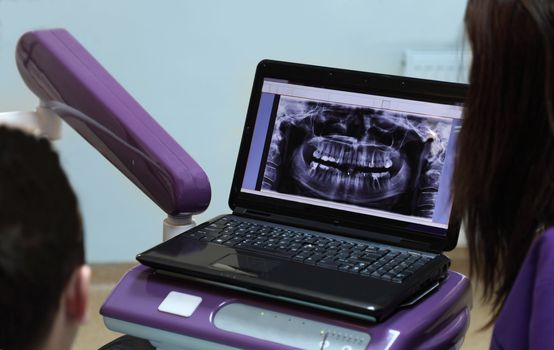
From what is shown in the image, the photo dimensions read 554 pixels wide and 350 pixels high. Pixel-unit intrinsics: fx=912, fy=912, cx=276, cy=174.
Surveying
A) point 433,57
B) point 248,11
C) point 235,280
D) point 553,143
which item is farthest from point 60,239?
point 433,57

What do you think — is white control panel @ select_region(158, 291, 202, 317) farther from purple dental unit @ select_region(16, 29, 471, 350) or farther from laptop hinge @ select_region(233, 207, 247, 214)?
laptop hinge @ select_region(233, 207, 247, 214)

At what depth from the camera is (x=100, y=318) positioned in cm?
232

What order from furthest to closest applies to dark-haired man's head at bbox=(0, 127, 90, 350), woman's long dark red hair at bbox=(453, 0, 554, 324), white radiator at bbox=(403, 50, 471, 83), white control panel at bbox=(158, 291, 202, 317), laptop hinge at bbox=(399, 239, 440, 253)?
white radiator at bbox=(403, 50, 471, 83), laptop hinge at bbox=(399, 239, 440, 253), white control panel at bbox=(158, 291, 202, 317), woman's long dark red hair at bbox=(453, 0, 554, 324), dark-haired man's head at bbox=(0, 127, 90, 350)

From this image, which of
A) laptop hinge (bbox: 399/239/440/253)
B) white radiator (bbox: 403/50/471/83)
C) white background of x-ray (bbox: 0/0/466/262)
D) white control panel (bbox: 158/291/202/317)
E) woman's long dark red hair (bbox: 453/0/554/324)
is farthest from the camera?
white radiator (bbox: 403/50/471/83)

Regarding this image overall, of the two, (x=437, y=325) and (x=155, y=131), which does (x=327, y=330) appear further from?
(x=155, y=131)

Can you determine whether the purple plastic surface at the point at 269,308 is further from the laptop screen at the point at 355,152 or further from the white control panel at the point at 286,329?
the laptop screen at the point at 355,152

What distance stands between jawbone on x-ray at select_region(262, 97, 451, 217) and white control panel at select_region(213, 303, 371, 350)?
235mm

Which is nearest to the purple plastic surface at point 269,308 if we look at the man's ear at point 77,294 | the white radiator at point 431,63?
the man's ear at point 77,294

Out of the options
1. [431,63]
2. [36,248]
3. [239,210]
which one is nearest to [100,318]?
[431,63]

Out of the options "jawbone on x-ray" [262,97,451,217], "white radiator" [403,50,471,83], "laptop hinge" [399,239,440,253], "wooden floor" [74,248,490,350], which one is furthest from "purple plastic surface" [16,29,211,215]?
"white radiator" [403,50,471,83]

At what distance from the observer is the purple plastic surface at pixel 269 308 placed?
2.87 feet

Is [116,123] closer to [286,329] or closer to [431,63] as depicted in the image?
[286,329]

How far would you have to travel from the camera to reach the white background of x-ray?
2.17 metres

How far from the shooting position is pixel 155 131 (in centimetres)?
110
